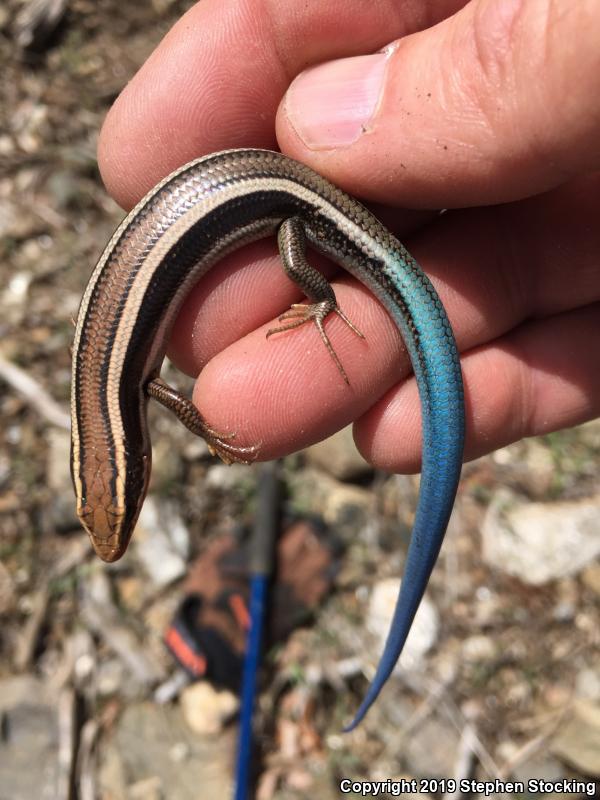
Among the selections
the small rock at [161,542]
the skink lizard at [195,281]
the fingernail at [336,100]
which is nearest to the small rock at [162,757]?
the small rock at [161,542]

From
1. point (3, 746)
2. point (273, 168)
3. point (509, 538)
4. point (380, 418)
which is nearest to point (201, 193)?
point (273, 168)

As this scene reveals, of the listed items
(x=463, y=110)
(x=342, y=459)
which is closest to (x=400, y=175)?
(x=463, y=110)

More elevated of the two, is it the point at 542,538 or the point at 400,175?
the point at 400,175

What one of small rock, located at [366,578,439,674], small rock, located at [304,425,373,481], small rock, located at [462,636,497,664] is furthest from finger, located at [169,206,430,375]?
small rock, located at [462,636,497,664]

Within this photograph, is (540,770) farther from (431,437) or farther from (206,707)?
(431,437)

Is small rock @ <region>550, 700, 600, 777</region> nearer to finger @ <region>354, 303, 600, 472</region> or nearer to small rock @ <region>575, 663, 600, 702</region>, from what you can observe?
small rock @ <region>575, 663, 600, 702</region>

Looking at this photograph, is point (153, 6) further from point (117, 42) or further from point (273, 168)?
point (273, 168)
